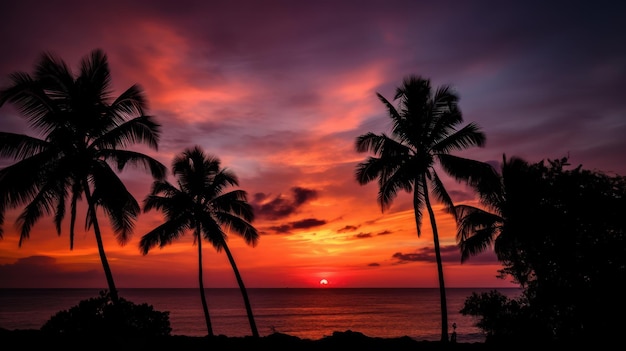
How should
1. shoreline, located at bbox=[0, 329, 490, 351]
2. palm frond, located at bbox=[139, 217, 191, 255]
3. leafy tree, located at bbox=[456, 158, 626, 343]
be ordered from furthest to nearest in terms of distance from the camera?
1. palm frond, located at bbox=[139, 217, 191, 255]
2. leafy tree, located at bbox=[456, 158, 626, 343]
3. shoreline, located at bbox=[0, 329, 490, 351]

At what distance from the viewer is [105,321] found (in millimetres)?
13930

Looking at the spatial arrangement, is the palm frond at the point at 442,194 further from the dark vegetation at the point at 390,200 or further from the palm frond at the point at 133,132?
the palm frond at the point at 133,132

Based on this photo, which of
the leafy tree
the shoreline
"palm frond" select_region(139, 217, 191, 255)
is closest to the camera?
the shoreline

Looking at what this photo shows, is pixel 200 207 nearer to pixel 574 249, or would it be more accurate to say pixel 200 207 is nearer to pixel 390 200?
pixel 390 200

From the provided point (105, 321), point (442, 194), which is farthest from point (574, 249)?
point (105, 321)

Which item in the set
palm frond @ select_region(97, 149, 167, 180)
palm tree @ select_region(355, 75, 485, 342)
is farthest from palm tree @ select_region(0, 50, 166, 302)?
palm tree @ select_region(355, 75, 485, 342)

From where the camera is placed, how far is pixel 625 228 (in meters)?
13.5

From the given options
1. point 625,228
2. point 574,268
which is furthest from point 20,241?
point 625,228

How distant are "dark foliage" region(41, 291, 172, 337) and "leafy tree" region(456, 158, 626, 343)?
522 inches

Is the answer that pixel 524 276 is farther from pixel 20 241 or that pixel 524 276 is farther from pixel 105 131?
pixel 20 241

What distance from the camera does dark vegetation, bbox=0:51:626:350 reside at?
12766mm

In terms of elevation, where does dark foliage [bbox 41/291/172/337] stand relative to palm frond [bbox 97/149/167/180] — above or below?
below

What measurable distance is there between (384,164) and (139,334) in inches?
453

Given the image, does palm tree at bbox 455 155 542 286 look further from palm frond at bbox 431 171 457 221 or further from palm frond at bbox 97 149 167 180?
palm frond at bbox 97 149 167 180
